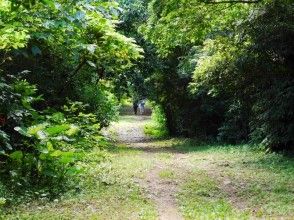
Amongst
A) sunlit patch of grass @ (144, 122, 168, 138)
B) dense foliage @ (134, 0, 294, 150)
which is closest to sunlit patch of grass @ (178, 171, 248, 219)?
dense foliage @ (134, 0, 294, 150)

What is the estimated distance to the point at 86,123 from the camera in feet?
45.7

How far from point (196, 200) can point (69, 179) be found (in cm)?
297

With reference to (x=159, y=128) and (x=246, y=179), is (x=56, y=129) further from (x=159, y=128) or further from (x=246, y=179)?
(x=159, y=128)

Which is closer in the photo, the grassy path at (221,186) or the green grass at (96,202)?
the green grass at (96,202)

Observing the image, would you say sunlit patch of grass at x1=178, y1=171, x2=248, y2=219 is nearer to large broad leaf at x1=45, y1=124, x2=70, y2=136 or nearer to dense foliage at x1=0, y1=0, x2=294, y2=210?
dense foliage at x1=0, y1=0, x2=294, y2=210

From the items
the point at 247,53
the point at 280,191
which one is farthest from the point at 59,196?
the point at 247,53

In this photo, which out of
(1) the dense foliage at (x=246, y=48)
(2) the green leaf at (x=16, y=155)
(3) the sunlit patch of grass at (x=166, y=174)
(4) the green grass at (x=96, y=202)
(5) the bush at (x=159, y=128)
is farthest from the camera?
(5) the bush at (x=159, y=128)

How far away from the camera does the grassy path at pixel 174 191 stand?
26.2 feet

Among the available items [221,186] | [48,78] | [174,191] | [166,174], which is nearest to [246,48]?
[166,174]

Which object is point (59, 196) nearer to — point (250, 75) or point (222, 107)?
point (250, 75)

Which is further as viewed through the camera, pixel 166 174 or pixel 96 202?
pixel 166 174

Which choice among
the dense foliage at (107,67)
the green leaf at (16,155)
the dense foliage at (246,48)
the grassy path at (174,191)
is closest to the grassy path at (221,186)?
the grassy path at (174,191)

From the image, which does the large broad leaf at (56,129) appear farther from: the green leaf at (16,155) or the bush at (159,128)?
the bush at (159,128)

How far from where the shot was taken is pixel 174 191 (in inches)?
398
